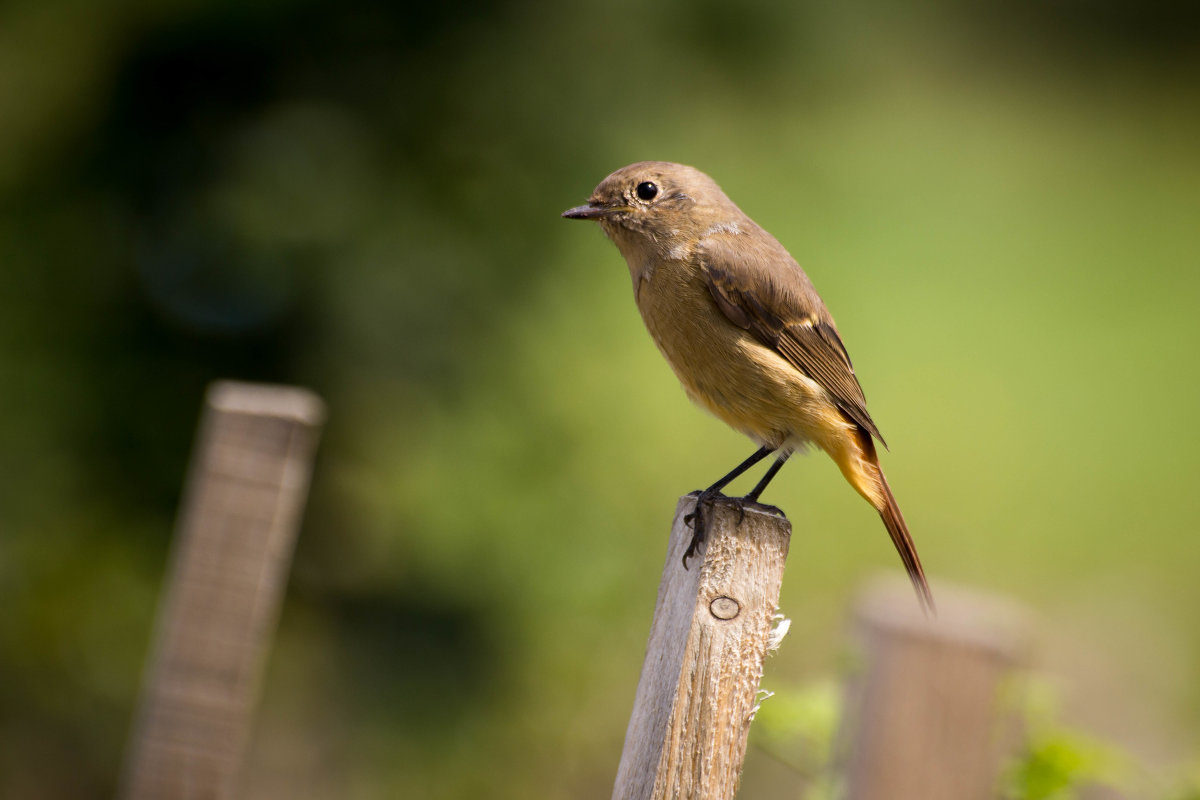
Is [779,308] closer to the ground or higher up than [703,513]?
higher up

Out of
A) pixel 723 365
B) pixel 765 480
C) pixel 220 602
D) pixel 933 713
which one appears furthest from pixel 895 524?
pixel 220 602

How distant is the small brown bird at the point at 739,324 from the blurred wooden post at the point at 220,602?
0.94 meters

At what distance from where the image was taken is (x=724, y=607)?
5.91ft

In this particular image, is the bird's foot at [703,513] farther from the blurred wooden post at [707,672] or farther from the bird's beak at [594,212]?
the bird's beak at [594,212]

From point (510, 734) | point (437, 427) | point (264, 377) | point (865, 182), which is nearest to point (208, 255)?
point (264, 377)

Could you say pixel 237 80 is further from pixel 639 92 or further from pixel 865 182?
pixel 865 182

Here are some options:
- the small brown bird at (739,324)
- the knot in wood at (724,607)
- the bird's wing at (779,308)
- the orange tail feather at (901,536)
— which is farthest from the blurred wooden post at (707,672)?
the bird's wing at (779,308)

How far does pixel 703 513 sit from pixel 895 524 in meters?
0.93

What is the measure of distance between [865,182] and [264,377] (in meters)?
12.7

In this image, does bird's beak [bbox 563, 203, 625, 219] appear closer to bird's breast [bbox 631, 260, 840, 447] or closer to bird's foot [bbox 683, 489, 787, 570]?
bird's breast [bbox 631, 260, 840, 447]

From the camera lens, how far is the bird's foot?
1.90 meters

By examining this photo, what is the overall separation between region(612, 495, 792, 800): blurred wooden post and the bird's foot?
0.03m

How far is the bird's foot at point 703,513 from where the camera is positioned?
1899 mm

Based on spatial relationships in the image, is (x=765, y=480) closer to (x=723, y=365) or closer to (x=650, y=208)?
(x=723, y=365)
